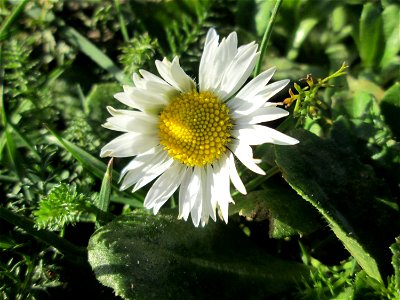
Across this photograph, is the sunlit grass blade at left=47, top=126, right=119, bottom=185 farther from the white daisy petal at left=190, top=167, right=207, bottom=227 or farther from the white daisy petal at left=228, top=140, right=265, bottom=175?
the white daisy petal at left=228, top=140, right=265, bottom=175

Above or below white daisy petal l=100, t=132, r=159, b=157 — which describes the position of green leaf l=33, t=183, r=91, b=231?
below

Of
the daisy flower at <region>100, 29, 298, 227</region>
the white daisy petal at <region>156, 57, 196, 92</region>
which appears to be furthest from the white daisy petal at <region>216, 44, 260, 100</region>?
the white daisy petal at <region>156, 57, 196, 92</region>

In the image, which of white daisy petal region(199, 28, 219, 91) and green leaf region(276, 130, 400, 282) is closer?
white daisy petal region(199, 28, 219, 91)

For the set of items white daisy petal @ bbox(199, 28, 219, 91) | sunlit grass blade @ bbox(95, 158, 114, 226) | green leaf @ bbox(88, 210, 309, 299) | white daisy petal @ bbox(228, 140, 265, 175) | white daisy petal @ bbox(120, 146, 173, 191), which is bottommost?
green leaf @ bbox(88, 210, 309, 299)

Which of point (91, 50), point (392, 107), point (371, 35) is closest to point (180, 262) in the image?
point (392, 107)

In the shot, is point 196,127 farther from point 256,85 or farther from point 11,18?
point 11,18

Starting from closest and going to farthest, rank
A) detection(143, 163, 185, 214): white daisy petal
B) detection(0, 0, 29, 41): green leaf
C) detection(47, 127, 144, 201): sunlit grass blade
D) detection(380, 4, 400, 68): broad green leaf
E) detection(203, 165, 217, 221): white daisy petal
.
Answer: detection(203, 165, 217, 221): white daisy petal
detection(143, 163, 185, 214): white daisy petal
detection(47, 127, 144, 201): sunlit grass blade
detection(380, 4, 400, 68): broad green leaf
detection(0, 0, 29, 41): green leaf

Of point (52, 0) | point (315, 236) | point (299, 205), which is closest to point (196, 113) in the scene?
point (299, 205)

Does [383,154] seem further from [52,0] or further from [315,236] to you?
[52,0]
